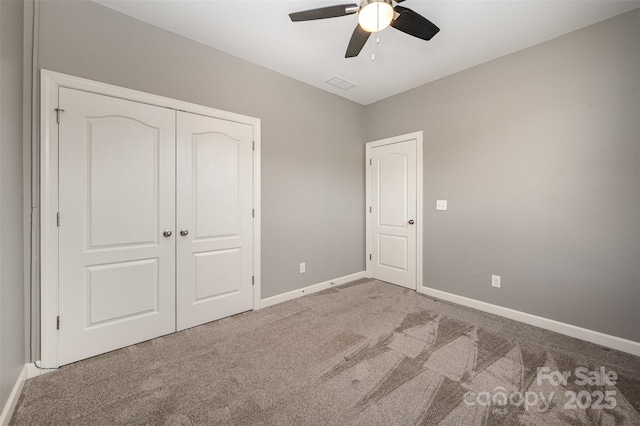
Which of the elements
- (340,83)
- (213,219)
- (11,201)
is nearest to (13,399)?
(11,201)

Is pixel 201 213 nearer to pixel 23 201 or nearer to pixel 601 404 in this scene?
pixel 23 201

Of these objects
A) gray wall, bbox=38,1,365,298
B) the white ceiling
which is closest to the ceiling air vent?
the white ceiling

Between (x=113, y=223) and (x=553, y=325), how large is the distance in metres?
4.04

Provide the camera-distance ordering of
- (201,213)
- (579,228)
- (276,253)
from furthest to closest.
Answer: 1. (276,253)
2. (201,213)
3. (579,228)

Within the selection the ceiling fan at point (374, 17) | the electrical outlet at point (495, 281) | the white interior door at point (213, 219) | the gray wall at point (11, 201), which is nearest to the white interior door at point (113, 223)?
the white interior door at point (213, 219)

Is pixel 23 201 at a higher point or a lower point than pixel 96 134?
lower

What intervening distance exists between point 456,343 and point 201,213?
2.62m

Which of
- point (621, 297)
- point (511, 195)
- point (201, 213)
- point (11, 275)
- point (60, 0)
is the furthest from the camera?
point (511, 195)

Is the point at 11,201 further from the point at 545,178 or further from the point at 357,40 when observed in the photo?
the point at 545,178

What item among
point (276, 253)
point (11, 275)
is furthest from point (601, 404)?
point (11, 275)

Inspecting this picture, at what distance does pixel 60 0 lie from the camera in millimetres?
1932

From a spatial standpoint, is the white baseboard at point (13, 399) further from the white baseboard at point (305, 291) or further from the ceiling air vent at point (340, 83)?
the ceiling air vent at point (340, 83)

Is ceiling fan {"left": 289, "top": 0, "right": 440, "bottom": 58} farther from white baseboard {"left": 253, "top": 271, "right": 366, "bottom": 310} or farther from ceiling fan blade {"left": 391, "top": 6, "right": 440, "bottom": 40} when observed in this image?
white baseboard {"left": 253, "top": 271, "right": 366, "bottom": 310}

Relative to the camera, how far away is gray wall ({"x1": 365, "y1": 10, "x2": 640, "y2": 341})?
2.20m
